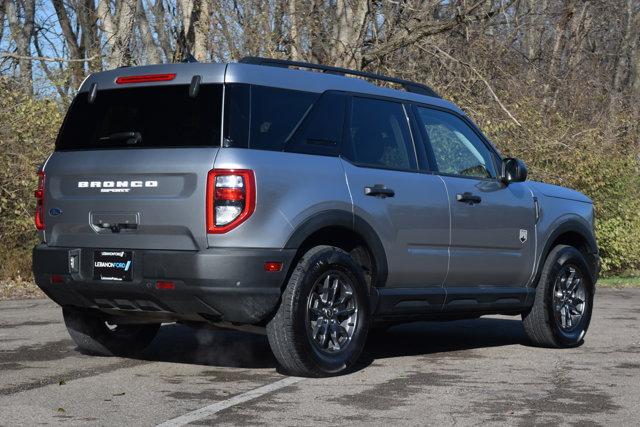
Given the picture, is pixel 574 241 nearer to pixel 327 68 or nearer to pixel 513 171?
pixel 513 171

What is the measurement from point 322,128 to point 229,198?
1058 millimetres

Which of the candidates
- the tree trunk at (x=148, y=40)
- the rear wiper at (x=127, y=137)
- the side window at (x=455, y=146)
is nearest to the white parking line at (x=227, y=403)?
the rear wiper at (x=127, y=137)

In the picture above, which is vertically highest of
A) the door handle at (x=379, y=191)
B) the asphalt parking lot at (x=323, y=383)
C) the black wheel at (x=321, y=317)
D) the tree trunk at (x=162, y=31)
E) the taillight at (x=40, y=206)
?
the tree trunk at (x=162, y=31)

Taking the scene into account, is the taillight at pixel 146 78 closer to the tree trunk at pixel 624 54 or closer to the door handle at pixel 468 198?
the door handle at pixel 468 198

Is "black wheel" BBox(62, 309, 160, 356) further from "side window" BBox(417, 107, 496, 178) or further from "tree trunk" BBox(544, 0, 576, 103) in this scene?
"tree trunk" BBox(544, 0, 576, 103)

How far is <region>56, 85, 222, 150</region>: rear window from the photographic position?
776 cm

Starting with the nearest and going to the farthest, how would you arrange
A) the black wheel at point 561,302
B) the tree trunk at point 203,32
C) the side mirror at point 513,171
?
the side mirror at point 513,171 < the black wheel at point 561,302 < the tree trunk at point 203,32

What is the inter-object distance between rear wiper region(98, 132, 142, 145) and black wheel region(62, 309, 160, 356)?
1373mm

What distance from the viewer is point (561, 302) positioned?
408 inches

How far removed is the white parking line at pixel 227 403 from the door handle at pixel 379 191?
134 cm

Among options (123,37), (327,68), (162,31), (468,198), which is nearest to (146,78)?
(327,68)

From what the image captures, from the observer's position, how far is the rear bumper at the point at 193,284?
7.53 meters

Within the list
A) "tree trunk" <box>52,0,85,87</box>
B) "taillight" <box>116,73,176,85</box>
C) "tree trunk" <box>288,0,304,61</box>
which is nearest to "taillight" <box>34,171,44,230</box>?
"taillight" <box>116,73,176,85</box>

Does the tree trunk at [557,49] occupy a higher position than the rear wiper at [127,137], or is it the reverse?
the tree trunk at [557,49]
